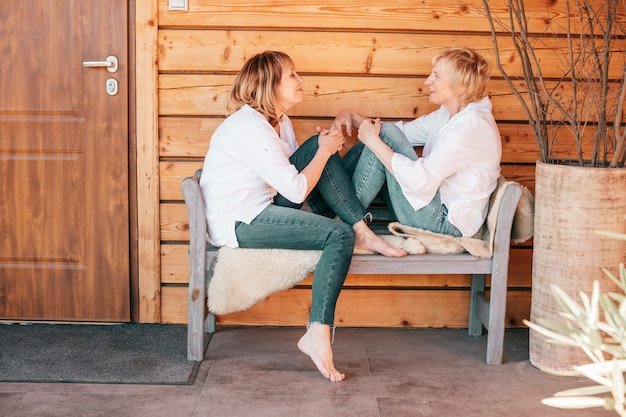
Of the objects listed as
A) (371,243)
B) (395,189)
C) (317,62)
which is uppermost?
(317,62)

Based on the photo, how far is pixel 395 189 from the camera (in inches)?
120

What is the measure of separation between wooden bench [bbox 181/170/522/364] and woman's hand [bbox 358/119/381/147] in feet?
1.49

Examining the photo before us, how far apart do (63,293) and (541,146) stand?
2.15 metres

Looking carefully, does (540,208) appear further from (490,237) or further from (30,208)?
(30,208)

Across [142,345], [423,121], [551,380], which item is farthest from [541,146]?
[142,345]

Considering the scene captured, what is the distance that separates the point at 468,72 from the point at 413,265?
787 millimetres

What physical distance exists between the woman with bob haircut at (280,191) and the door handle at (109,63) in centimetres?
59

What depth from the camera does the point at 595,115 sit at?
3395 millimetres

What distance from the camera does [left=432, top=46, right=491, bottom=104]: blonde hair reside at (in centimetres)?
303

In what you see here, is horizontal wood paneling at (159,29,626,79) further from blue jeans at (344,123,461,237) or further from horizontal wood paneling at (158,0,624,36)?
blue jeans at (344,123,461,237)

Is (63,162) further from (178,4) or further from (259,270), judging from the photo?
(259,270)

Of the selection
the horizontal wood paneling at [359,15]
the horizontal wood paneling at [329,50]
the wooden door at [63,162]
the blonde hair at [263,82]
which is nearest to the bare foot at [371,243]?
the blonde hair at [263,82]

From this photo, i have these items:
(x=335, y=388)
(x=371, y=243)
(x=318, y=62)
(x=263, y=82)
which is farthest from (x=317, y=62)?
(x=335, y=388)

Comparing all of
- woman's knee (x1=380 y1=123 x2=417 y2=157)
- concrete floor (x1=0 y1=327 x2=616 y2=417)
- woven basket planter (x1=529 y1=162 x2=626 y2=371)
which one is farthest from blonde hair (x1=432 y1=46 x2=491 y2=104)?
concrete floor (x1=0 y1=327 x2=616 y2=417)
